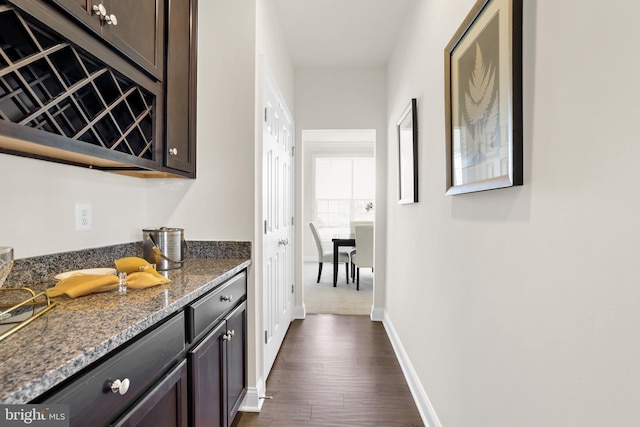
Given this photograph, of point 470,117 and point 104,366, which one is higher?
point 470,117

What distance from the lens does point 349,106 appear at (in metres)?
3.51

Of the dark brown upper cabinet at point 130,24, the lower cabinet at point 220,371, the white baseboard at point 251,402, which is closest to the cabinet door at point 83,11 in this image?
the dark brown upper cabinet at point 130,24

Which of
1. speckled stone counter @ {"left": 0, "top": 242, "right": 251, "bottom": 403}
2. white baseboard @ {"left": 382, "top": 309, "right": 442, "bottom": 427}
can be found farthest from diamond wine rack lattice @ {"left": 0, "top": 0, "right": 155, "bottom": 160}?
white baseboard @ {"left": 382, "top": 309, "right": 442, "bottom": 427}

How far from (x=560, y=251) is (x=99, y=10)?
1.50m

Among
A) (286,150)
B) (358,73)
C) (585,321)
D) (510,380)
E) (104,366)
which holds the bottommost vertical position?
(510,380)

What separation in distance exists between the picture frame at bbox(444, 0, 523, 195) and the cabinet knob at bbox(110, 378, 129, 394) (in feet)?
3.76

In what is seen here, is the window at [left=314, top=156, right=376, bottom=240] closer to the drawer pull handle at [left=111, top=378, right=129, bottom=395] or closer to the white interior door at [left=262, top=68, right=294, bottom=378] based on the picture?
the white interior door at [left=262, top=68, right=294, bottom=378]

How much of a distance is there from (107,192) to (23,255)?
0.50 metres

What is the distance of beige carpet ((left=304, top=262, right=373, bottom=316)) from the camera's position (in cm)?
386

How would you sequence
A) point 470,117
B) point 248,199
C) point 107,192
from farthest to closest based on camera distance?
point 248,199 < point 107,192 < point 470,117

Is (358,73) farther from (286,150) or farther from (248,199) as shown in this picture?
(248,199)

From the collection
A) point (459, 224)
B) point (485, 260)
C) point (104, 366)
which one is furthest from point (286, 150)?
point (104, 366)

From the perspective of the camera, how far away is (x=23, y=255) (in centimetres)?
119

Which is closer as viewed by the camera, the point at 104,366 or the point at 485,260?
the point at 104,366
